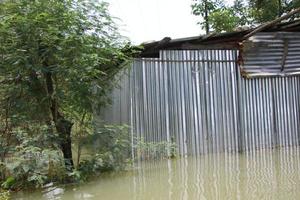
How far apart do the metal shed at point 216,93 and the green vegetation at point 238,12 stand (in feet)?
21.1

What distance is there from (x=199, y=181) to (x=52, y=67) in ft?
11.0

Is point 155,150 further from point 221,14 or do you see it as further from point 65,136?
point 221,14

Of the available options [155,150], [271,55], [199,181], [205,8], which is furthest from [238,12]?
[199,181]

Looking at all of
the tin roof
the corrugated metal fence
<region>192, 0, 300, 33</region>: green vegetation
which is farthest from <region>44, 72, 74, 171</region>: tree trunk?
<region>192, 0, 300, 33</region>: green vegetation

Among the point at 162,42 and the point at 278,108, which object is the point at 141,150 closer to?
the point at 162,42

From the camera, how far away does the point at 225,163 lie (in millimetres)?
9016

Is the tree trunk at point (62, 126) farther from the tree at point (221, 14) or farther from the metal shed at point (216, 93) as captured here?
the tree at point (221, 14)

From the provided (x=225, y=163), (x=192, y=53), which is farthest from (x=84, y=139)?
(x=192, y=53)

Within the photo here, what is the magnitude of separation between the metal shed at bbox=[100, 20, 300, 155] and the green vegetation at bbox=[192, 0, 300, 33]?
6423mm

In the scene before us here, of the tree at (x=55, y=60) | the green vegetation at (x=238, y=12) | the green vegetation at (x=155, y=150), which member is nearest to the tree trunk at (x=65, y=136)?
the tree at (x=55, y=60)

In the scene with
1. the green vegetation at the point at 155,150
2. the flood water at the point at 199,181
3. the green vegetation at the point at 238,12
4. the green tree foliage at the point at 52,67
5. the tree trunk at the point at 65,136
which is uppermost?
the green vegetation at the point at 238,12

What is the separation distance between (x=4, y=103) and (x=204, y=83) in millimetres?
4781

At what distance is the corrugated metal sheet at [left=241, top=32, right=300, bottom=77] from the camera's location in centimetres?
1072

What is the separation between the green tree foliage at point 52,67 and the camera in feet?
24.6
